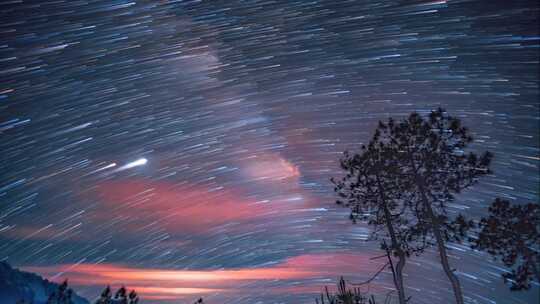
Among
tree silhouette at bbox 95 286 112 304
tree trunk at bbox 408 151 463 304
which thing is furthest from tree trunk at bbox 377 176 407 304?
tree silhouette at bbox 95 286 112 304

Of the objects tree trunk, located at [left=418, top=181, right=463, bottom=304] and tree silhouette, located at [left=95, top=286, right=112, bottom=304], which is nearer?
tree trunk, located at [left=418, top=181, right=463, bottom=304]

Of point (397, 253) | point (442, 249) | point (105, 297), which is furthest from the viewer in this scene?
point (105, 297)

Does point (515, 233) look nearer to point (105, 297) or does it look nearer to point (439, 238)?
point (439, 238)

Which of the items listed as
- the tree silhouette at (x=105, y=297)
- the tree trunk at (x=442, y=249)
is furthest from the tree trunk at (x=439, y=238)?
the tree silhouette at (x=105, y=297)

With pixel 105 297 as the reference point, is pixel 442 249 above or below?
above

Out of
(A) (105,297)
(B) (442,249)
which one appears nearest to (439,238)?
(B) (442,249)

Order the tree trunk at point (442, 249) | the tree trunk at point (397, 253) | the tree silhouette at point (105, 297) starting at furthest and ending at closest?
1. the tree silhouette at point (105, 297)
2. the tree trunk at point (397, 253)
3. the tree trunk at point (442, 249)

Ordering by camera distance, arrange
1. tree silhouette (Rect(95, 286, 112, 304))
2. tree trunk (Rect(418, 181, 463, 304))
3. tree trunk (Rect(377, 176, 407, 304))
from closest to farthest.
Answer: tree trunk (Rect(418, 181, 463, 304)) → tree trunk (Rect(377, 176, 407, 304)) → tree silhouette (Rect(95, 286, 112, 304))

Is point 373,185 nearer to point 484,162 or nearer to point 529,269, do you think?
point 484,162

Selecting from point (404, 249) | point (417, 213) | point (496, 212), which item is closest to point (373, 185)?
point (417, 213)

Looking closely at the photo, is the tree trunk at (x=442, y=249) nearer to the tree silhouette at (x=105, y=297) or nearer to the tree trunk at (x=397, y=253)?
the tree trunk at (x=397, y=253)

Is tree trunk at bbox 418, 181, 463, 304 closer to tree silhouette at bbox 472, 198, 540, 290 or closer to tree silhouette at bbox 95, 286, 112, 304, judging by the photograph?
tree silhouette at bbox 472, 198, 540, 290

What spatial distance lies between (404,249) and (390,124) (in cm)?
629

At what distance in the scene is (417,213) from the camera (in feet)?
53.8
